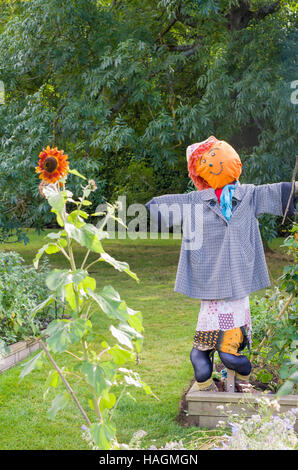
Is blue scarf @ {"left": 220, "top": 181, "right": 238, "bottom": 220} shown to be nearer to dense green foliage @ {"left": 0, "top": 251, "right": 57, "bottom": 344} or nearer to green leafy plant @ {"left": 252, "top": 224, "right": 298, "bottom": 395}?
green leafy plant @ {"left": 252, "top": 224, "right": 298, "bottom": 395}

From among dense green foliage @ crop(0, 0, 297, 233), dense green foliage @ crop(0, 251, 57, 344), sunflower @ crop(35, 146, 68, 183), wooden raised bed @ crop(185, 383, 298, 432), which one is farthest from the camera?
→ dense green foliage @ crop(0, 0, 297, 233)

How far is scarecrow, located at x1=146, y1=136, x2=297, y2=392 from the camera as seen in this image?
3404 mm

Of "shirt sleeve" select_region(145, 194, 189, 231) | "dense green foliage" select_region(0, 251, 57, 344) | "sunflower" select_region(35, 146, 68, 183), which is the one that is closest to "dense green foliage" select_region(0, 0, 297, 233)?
"dense green foliage" select_region(0, 251, 57, 344)

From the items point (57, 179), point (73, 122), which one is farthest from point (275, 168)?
point (57, 179)

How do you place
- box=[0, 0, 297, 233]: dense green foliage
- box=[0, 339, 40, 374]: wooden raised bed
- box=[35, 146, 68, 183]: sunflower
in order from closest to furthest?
box=[35, 146, 68, 183]: sunflower, box=[0, 339, 40, 374]: wooden raised bed, box=[0, 0, 297, 233]: dense green foliage

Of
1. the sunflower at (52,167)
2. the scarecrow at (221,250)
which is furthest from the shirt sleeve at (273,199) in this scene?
the sunflower at (52,167)

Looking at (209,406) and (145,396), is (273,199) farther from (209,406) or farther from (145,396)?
(145,396)

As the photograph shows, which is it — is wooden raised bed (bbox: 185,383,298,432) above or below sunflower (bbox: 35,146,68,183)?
below

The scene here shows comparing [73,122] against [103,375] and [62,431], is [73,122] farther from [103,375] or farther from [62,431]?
[103,375]

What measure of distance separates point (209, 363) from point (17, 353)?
196cm

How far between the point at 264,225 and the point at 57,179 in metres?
6.86

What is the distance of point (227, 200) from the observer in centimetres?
346

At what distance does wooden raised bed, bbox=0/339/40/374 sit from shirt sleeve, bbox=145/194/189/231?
1.81 metres

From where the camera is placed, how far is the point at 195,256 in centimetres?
347
